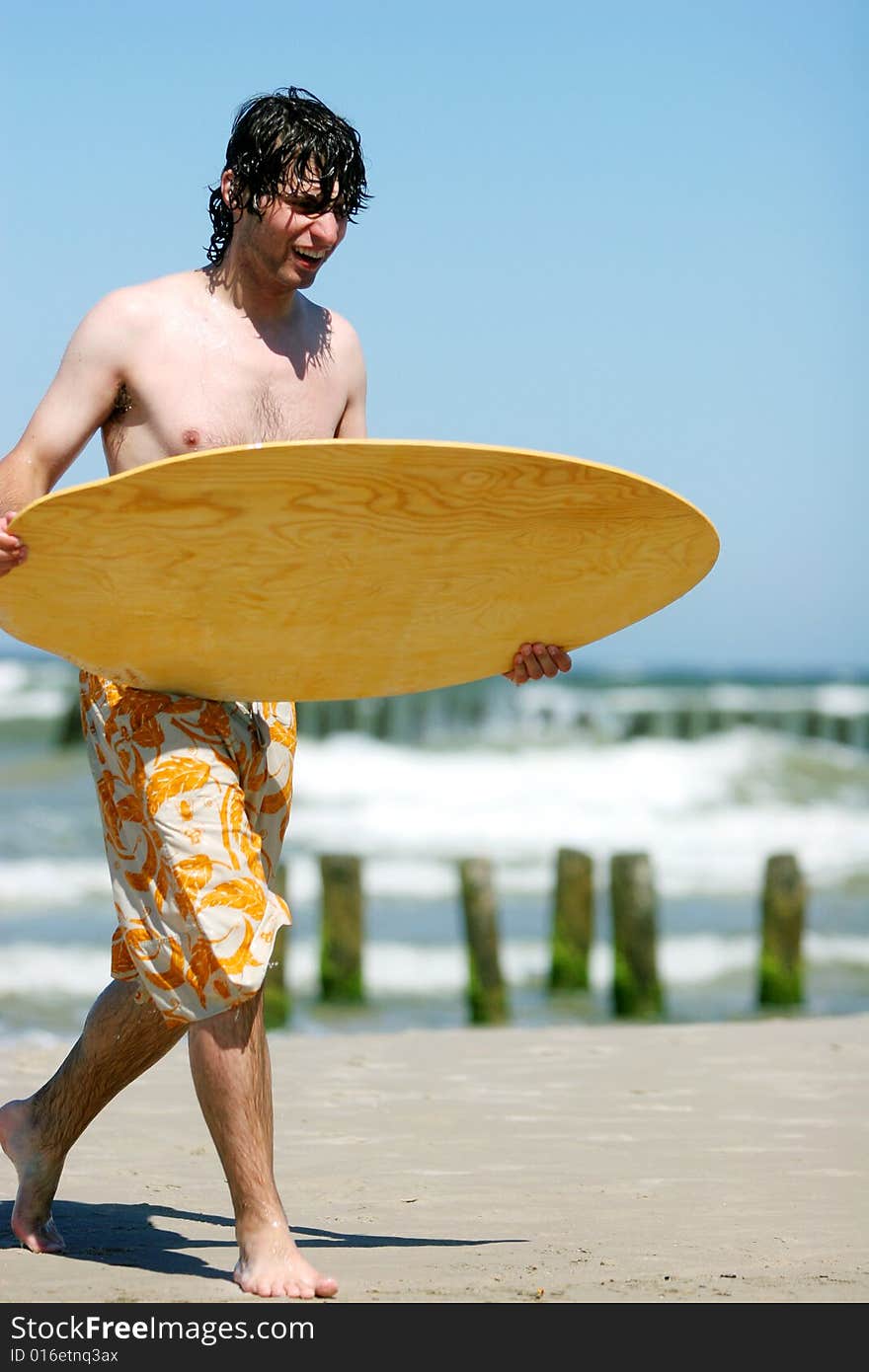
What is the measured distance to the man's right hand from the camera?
317 centimetres

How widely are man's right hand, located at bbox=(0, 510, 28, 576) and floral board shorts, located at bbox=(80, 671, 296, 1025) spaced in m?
0.37

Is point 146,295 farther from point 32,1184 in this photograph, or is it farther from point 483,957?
point 483,957

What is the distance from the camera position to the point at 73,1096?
3756mm

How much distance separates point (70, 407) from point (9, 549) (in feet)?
1.31

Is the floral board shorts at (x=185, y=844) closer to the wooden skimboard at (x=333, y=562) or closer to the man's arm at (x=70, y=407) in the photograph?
the wooden skimboard at (x=333, y=562)

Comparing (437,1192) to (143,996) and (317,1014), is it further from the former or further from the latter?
(317,1014)

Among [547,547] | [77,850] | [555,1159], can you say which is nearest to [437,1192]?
[555,1159]

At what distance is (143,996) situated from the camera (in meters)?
3.49

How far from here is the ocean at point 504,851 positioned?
1045cm

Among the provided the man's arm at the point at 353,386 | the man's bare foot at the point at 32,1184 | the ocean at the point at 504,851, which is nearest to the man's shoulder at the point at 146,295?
the man's arm at the point at 353,386

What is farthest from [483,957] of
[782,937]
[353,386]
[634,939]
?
[353,386]

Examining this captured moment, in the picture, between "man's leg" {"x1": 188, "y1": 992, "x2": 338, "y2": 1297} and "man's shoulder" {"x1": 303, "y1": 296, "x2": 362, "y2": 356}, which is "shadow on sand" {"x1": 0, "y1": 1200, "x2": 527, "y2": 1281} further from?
"man's shoulder" {"x1": 303, "y1": 296, "x2": 362, "y2": 356}

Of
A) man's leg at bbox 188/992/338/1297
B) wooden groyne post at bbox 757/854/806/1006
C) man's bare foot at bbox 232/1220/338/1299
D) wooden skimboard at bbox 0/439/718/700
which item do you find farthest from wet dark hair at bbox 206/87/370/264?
wooden groyne post at bbox 757/854/806/1006

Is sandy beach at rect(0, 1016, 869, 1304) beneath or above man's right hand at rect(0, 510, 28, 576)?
beneath
